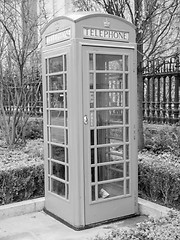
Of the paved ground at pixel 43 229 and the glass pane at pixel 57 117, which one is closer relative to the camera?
the paved ground at pixel 43 229

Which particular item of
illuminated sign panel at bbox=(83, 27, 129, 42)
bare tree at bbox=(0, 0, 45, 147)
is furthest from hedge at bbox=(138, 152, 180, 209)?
bare tree at bbox=(0, 0, 45, 147)

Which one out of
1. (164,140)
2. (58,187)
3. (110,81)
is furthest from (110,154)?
→ (164,140)

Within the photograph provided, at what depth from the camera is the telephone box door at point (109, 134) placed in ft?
13.4

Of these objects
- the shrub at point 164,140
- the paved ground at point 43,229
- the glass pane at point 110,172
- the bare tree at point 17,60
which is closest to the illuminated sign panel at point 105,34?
the glass pane at point 110,172

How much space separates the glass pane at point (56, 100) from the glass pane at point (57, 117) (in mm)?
76

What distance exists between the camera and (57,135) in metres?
4.41

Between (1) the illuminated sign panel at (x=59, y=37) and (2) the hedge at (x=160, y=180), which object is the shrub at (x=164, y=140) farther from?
(1) the illuminated sign panel at (x=59, y=37)

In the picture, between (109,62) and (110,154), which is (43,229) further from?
(109,62)

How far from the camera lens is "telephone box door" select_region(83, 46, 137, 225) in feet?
13.4

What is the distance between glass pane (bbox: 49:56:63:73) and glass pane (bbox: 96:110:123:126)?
29.9 inches

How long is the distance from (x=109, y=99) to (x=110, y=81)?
0.72ft

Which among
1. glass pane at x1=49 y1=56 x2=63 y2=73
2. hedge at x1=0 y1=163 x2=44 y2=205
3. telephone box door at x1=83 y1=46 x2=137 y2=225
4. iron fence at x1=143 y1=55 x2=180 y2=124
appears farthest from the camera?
iron fence at x1=143 y1=55 x2=180 y2=124

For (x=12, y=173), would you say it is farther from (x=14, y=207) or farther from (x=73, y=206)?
(x=73, y=206)

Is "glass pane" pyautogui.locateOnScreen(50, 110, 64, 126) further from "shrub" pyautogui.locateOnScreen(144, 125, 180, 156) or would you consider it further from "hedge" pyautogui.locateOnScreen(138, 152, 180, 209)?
"shrub" pyautogui.locateOnScreen(144, 125, 180, 156)
